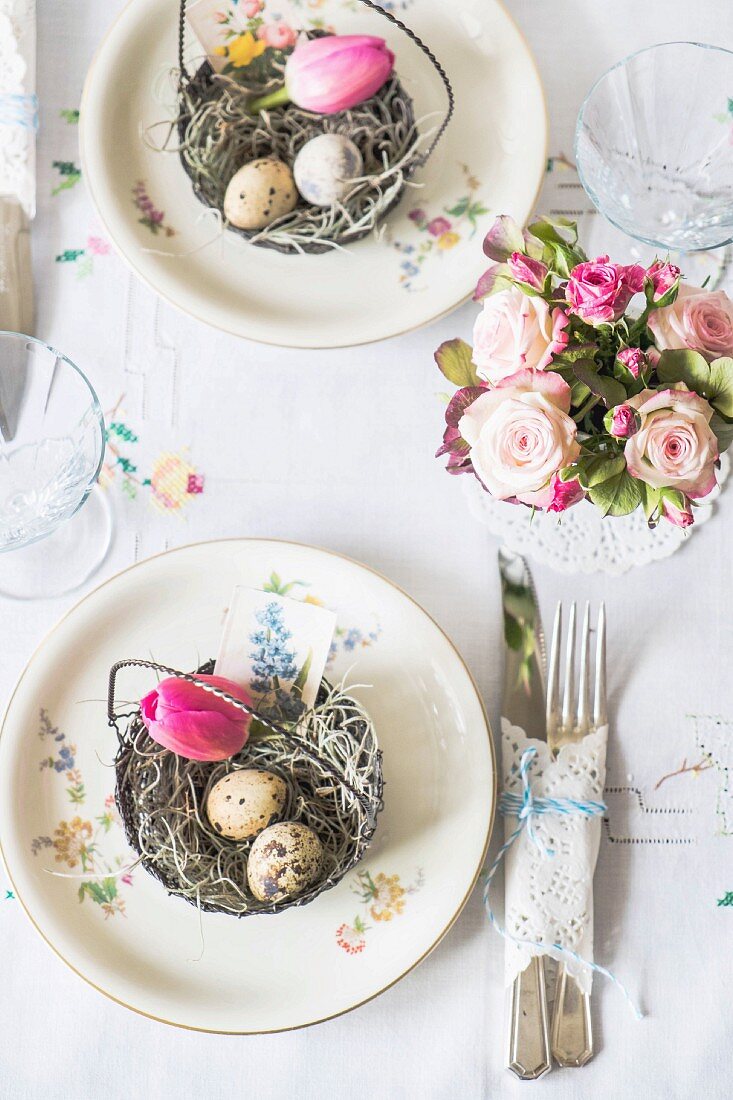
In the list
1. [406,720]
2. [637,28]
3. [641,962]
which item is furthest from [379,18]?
[641,962]

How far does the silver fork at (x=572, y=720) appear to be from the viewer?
83 centimetres

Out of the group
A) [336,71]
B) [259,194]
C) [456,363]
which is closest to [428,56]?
[336,71]

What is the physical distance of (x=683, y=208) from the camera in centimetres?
91

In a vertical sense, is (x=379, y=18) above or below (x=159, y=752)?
above

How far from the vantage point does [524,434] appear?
58cm

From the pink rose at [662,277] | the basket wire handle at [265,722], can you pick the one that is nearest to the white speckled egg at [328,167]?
the pink rose at [662,277]

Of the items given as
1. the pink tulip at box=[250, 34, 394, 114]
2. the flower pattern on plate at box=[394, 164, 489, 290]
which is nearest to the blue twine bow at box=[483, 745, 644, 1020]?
the flower pattern on plate at box=[394, 164, 489, 290]

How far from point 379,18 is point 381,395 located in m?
0.38

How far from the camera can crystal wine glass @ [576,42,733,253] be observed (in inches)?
34.4

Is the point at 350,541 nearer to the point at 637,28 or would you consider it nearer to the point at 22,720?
the point at 22,720

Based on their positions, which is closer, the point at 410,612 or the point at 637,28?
the point at 410,612

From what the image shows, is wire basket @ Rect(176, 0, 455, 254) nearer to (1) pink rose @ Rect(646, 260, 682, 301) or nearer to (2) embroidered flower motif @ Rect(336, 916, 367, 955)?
(1) pink rose @ Rect(646, 260, 682, 301)

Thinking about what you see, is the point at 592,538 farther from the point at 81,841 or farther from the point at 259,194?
the point at 81,841

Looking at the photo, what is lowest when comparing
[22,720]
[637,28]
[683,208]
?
[22,720]
